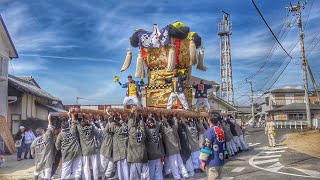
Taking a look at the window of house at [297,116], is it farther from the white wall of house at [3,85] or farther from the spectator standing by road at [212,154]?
the spectator standing by road at [212,154]

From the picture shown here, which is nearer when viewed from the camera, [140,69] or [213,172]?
[213,172]

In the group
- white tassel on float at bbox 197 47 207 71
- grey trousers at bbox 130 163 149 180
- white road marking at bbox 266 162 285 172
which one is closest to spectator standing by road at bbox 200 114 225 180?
grey trousers at bbox 130 163 149 180

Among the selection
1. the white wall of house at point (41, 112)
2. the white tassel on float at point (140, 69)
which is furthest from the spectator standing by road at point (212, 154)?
the white wall of house at point (41, 112)

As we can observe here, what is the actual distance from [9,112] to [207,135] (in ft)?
59.2

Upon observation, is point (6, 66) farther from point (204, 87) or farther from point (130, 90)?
point (204, 87)

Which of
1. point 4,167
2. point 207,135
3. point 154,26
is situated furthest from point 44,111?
point 207,135

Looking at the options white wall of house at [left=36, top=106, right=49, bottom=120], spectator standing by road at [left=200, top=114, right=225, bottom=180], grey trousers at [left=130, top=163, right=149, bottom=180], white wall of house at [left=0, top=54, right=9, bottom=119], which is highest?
white wall of house at [left=0, top=54, right=9, bottom=119]

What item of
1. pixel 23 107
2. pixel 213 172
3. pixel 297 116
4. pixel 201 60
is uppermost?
pixel 201 60

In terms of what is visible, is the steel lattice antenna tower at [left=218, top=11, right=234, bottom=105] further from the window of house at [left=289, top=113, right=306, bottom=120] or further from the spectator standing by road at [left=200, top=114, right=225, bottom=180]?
the spectator standing by road at [left=200, top=114, right=225, bottom=180]

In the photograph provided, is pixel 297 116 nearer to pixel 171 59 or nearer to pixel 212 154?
pixel 171 59

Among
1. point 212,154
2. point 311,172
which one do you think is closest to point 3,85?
point 212,154

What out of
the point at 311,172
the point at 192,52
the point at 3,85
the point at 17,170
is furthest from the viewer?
the point at 3,85

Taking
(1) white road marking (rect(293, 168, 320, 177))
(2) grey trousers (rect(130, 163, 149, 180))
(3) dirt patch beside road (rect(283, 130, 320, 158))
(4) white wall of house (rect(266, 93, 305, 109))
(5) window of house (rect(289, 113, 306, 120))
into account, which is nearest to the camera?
(2) grey trousers (rect(130, 163, 149, 180))

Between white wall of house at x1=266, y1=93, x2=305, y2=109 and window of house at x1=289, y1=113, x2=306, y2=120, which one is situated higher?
white wall of house at x1=266, y1=93, x2=305, y2=109
